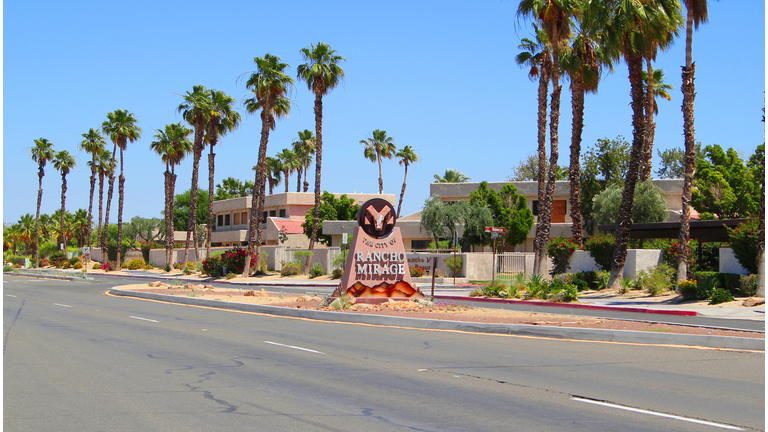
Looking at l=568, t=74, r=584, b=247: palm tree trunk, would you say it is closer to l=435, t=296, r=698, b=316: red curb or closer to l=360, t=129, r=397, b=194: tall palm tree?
l=435, t=296, r=698, b=316: red curb

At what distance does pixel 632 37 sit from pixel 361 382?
20333 millimetres

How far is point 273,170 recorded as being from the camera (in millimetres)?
83000

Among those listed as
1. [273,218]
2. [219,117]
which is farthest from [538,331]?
[273,218]

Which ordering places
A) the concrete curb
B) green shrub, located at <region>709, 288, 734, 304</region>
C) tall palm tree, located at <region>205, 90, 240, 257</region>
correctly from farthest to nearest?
tall palm tree, located at <region>205, 90, 240, 257</region>, green shrub, located at <region>709, 288, 734, 304</region>, the concrete curb

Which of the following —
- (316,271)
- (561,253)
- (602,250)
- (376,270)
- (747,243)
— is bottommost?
(316,271)

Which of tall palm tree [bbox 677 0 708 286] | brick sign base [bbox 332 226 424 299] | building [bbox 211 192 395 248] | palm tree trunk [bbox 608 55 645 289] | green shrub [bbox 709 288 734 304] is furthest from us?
building [bbox 211 192 395 248]

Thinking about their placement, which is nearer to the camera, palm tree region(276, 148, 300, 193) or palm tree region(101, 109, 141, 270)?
palm tree region(101, 109, 141, 270)

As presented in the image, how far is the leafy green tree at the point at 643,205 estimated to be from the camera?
4241 centimetres

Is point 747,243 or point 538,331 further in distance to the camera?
point 747,243

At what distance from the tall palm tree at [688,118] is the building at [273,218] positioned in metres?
41.2

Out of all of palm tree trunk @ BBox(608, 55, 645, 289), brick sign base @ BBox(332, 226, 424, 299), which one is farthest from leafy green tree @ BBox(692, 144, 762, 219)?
brick sign base @ BBox(332, 226, 424, 299)

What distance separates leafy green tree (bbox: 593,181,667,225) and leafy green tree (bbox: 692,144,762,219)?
2321 mm

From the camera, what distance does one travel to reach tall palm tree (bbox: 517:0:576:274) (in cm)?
2906

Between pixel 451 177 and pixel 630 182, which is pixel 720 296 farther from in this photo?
pixel 451 177
